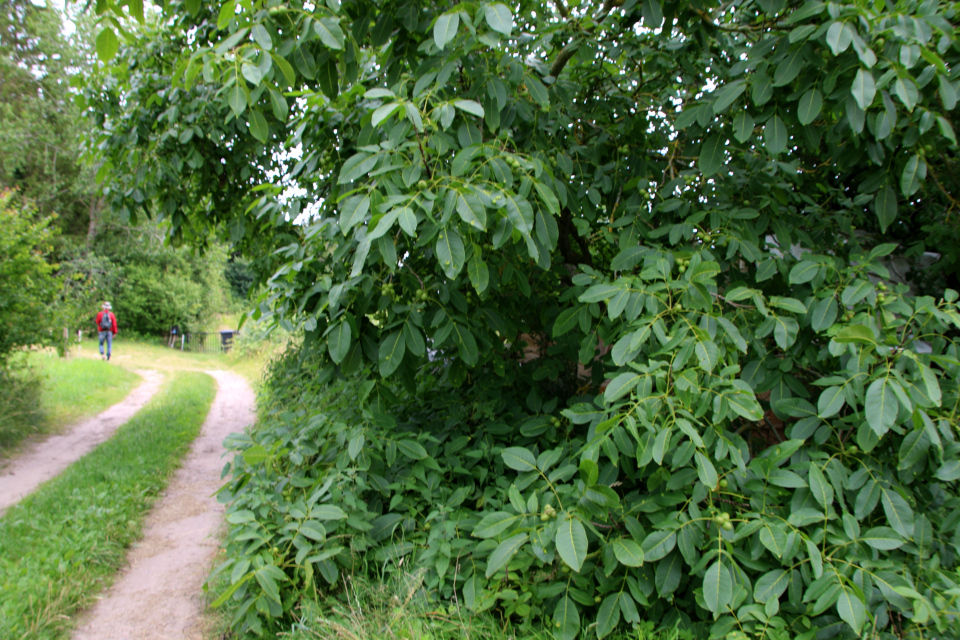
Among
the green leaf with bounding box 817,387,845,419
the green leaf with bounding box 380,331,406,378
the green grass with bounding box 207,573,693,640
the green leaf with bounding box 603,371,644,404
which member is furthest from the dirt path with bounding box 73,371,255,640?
the green leaf with bounding box 817,387,845,419

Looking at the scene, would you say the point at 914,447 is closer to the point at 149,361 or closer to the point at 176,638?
the point at 176,638

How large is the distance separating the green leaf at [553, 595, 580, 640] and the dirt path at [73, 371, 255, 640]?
2061mm

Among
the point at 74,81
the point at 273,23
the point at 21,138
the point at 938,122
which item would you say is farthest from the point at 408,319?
the point at 21,138

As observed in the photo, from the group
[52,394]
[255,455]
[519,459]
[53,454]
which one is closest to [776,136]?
[519,459]

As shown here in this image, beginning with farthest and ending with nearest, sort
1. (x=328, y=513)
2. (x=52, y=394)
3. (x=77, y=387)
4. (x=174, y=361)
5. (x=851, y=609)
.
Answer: (x=174, y=361) → (x=77, y=387) → (x=52, y=394) → (x=328, y=513) → (x=851, y=609)

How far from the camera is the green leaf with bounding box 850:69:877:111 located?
2.16 m

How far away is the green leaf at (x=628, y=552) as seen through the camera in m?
2.18

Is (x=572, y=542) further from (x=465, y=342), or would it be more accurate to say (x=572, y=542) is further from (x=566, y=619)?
(x=465, y=342)

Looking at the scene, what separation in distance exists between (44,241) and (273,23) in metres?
7.21

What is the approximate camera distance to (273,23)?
2.22 metres

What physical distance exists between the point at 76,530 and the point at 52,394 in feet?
18.6

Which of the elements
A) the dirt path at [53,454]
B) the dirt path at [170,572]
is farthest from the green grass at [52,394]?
the dirt path at [170,572]

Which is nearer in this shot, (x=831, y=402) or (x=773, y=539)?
(x=773, y=539)

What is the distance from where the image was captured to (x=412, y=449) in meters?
3.05
